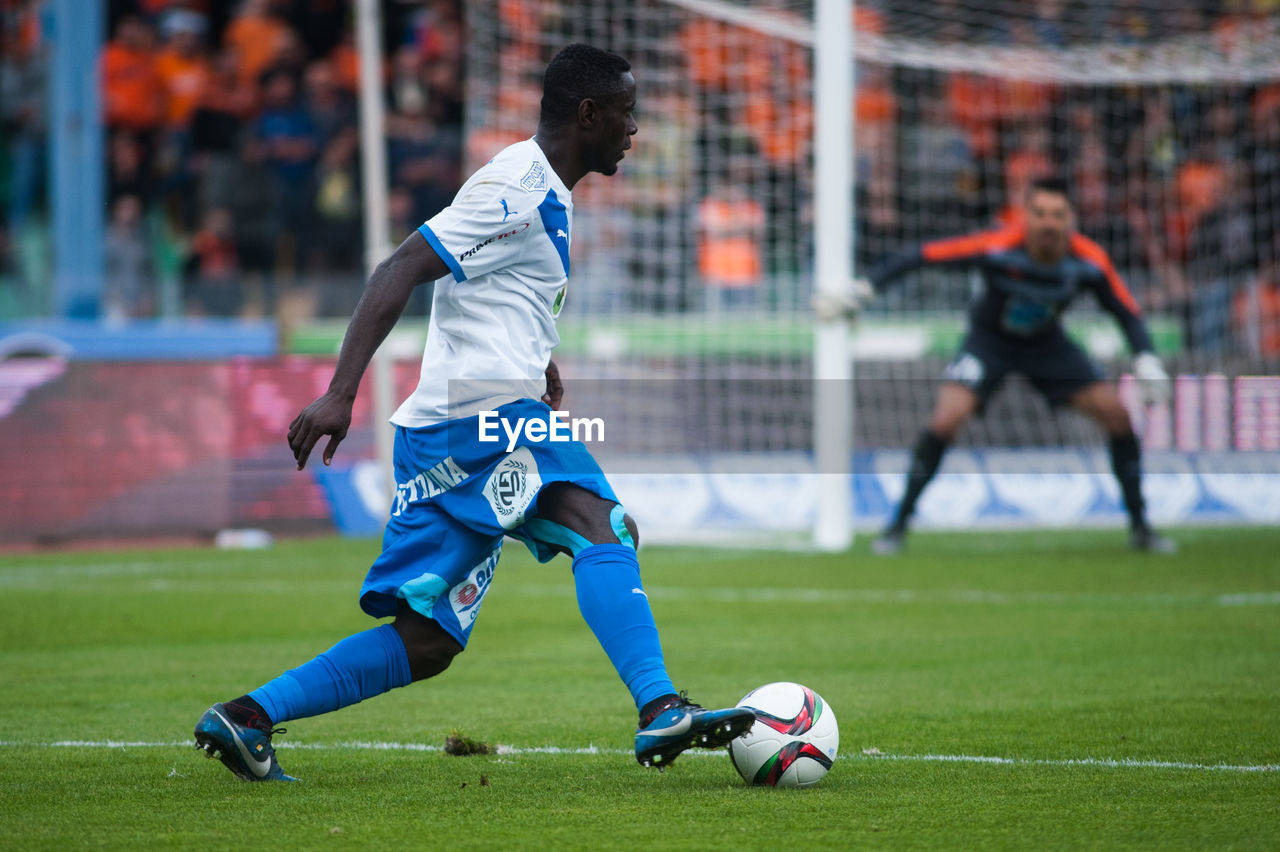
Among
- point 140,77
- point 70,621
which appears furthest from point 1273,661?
point 140,77

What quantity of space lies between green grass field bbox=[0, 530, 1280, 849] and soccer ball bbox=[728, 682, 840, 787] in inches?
2.8

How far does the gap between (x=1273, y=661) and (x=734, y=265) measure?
8243 millimetres

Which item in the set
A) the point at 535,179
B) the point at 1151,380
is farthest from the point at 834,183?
the point at 535,179

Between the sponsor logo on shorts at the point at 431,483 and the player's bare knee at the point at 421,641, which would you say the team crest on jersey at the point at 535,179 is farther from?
the player's bare knee at the point at 421,641

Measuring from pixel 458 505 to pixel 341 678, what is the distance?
58 cm

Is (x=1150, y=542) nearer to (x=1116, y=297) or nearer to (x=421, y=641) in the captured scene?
(x=1116, y=297)

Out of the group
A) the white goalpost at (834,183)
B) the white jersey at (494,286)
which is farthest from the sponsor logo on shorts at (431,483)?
the white goalpost at (834,183)

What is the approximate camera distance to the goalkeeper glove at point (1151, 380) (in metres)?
10.4

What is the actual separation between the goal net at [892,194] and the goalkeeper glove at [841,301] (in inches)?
84.7

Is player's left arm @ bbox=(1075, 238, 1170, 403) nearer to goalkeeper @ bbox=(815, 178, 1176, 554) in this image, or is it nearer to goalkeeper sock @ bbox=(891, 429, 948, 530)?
goalkeeper @ bbox=(815, 178, 1176, 554)

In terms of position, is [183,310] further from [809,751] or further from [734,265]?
[809,751]

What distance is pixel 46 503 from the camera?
12.1m

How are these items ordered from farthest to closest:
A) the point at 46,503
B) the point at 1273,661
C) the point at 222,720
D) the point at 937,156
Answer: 1. the point at 937,156
2. the point at 46,503
3. the point at 1273,661
4. the point at 222,720

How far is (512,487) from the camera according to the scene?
4.09 metres
